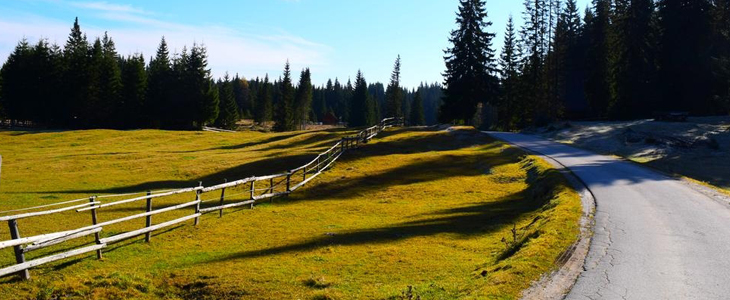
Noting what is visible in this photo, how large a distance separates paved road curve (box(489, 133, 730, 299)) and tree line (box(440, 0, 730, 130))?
40.8m

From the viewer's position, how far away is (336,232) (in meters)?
16.6

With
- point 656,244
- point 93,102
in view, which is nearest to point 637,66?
point 656,244

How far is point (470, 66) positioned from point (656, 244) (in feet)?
178

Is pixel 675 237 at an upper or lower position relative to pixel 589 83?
lower

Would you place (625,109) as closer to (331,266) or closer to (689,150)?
(689,150)

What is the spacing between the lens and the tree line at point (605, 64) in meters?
55.4

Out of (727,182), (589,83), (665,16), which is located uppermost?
(665,16)

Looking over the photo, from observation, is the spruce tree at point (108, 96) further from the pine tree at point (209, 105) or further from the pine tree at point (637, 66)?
the pine tree at point (637, 66)

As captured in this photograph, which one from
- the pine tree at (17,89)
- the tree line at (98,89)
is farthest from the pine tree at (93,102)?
the pine tree at (17,89)

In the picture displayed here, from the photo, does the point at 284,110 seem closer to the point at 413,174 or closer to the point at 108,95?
the point at 108,95

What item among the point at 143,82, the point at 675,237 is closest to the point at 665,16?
the point at 675,237

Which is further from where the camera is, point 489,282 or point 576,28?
point 576,28

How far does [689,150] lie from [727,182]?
11.1 meters

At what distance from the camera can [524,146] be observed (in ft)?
134
